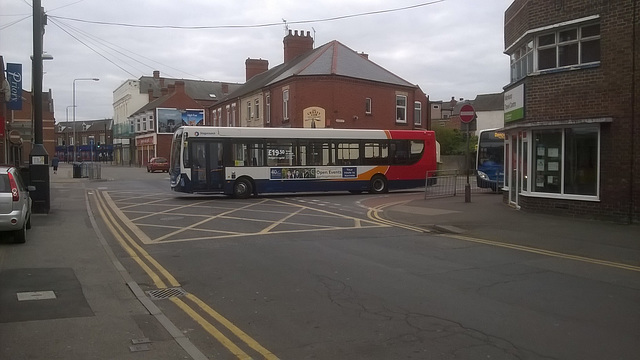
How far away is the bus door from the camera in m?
23.6

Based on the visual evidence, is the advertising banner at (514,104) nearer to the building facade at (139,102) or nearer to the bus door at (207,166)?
the bus door at (207,166)

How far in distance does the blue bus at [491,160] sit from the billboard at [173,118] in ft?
167

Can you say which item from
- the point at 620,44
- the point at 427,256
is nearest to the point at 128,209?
the point at 427,256

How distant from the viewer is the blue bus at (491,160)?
28719 millimetres

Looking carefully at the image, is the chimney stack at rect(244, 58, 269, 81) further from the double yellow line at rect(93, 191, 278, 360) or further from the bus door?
the double yellow line at rect(93, 191, 278, 360)

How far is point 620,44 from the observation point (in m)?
14.8

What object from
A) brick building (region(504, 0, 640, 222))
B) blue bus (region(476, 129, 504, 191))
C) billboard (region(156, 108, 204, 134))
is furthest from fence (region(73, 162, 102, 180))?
brick building (region(504, 0, 640, 222))

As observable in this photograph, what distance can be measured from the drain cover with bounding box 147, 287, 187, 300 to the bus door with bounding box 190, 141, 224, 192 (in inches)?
619

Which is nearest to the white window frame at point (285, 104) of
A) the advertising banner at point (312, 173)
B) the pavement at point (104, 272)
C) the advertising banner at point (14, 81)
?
the advertising banner at point (312, 173)

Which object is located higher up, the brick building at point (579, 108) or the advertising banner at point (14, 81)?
the advertising banner at point (14, 81)

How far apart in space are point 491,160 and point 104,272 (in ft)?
77.1

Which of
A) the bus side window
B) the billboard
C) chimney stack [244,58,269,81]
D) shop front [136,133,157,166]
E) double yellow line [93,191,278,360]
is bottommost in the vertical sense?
double yellow line [93,191,278,360]

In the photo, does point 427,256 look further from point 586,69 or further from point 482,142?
point 482,142

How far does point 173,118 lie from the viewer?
76000 mm
